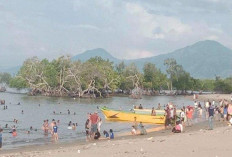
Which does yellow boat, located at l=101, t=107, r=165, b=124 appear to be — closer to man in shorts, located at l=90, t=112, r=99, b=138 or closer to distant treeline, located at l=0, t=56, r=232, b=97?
man in shorts, located at l=90, t=112, r=99, b=138

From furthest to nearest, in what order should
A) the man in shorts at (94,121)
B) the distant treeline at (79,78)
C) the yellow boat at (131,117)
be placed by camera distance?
the distant treeline at (79,78), the yellow boat at (131,117), the man in shorts at (94,121)

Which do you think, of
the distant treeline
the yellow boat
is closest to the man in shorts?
the yellow boat

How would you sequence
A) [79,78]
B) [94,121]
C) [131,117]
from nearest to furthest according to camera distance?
[94,121]
[131,117]
[79,78]

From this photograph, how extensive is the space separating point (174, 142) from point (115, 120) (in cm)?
2365

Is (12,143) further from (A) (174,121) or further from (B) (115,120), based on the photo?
(B) (115,120)

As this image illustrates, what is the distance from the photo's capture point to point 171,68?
152m

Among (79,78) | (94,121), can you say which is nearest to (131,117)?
(94,121)

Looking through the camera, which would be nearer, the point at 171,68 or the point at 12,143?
the point at 12,143

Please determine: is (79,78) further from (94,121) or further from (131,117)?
(94,121)

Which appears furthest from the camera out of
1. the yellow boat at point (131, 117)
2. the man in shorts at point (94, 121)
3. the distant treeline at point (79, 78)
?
the distant treeline at point (79, 78)

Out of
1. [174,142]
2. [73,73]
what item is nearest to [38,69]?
[73,73]

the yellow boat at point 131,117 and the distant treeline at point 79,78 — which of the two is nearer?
the yellow boat at point 131,117

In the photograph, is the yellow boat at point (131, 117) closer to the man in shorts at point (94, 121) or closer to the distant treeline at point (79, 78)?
the man in shorts at point (94, 121)

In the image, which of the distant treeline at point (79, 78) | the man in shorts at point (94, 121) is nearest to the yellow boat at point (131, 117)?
the man in shorts at point (94, 121)
